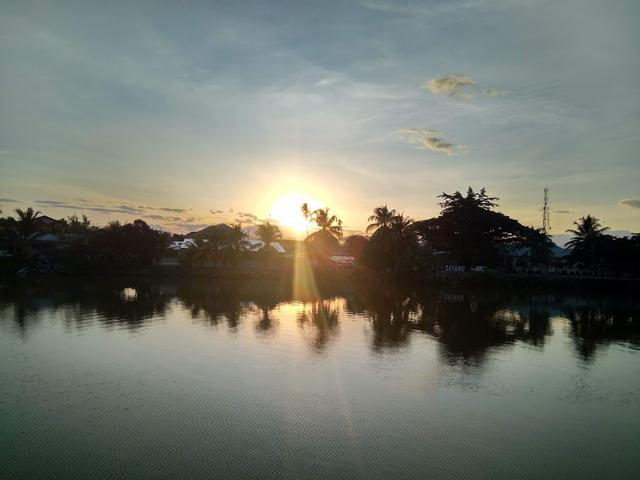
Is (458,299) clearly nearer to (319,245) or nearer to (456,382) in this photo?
(319,245)

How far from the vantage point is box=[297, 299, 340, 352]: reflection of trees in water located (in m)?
22.3

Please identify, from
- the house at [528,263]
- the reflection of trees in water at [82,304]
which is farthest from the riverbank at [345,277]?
the house at [528,263]

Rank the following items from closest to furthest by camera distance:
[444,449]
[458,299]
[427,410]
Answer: [444,449] < [427,410] < [458,299]

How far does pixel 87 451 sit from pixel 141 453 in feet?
3.98

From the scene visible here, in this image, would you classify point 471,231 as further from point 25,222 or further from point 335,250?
point 25,222

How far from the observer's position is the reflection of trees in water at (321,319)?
73.1ft

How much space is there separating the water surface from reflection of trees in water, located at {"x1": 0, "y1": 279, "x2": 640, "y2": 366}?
31 centimetres

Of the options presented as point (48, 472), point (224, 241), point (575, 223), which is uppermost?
point (575, 223)

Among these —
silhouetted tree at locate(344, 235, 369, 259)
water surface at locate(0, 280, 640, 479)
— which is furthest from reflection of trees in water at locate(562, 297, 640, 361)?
silhouetted tree at locate(344, 235, 369, 259)

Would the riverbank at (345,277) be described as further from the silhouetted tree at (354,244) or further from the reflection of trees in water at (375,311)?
the silhouetted tree at (354,244)

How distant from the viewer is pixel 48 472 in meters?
8.84

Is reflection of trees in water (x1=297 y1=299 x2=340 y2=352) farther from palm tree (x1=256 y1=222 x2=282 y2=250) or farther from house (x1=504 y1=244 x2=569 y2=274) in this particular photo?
house (x1=504 y1=244 x2=569 y2=274)

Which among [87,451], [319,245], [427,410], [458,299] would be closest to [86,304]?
[87,451]

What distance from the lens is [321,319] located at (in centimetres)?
2927
